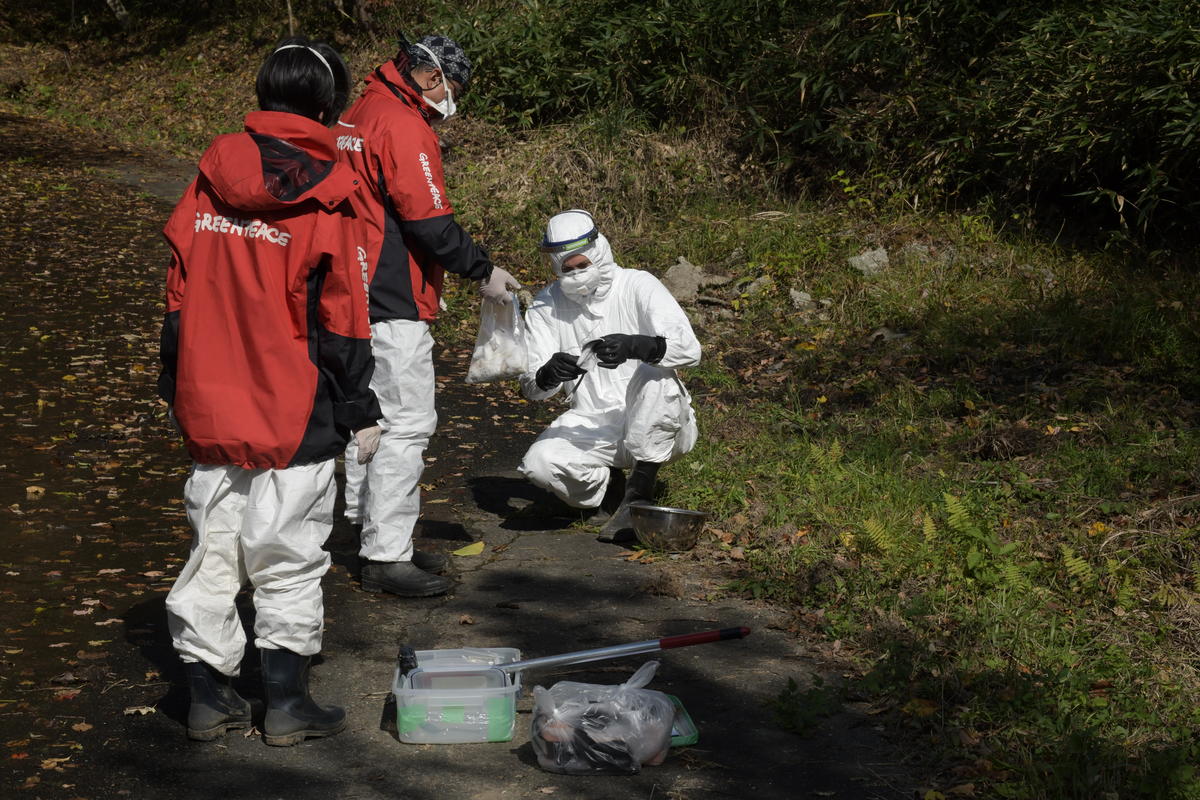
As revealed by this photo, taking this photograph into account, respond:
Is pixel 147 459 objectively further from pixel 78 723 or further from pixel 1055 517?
pixel 1055 517

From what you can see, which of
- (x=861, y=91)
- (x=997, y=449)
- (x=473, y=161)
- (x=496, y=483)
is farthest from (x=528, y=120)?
(x=997, y=449)

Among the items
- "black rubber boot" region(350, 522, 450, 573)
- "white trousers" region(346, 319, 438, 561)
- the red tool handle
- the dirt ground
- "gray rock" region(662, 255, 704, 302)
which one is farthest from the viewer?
"gray rock" region(662, 255, 704, 302)

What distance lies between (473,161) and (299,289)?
1112 cm

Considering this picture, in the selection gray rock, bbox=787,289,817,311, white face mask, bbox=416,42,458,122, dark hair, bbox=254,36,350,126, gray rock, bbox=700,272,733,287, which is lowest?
gray rock, bbox=787,289,817,311

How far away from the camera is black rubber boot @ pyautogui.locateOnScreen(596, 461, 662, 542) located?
599cm

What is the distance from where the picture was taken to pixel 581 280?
598 cm

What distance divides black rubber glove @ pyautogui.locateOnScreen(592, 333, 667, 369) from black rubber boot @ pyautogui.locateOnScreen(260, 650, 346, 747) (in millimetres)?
2314

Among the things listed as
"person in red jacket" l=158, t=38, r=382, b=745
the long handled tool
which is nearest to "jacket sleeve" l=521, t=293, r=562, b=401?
the long handled tool

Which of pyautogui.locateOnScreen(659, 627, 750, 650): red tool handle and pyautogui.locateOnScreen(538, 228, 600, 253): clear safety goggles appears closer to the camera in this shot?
pyautogui.locateOnScreen(659, 627, 750, 650): red tool handle

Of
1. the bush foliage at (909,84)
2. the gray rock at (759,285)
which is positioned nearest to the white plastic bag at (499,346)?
the gray rock at (759,285)

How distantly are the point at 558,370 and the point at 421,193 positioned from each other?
4.11 feet

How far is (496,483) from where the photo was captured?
7082 millimetres

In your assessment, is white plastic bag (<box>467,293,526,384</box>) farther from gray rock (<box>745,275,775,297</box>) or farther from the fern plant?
gray rock (<box>745,275,775,297</box>)

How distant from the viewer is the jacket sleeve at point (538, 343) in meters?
5.93
